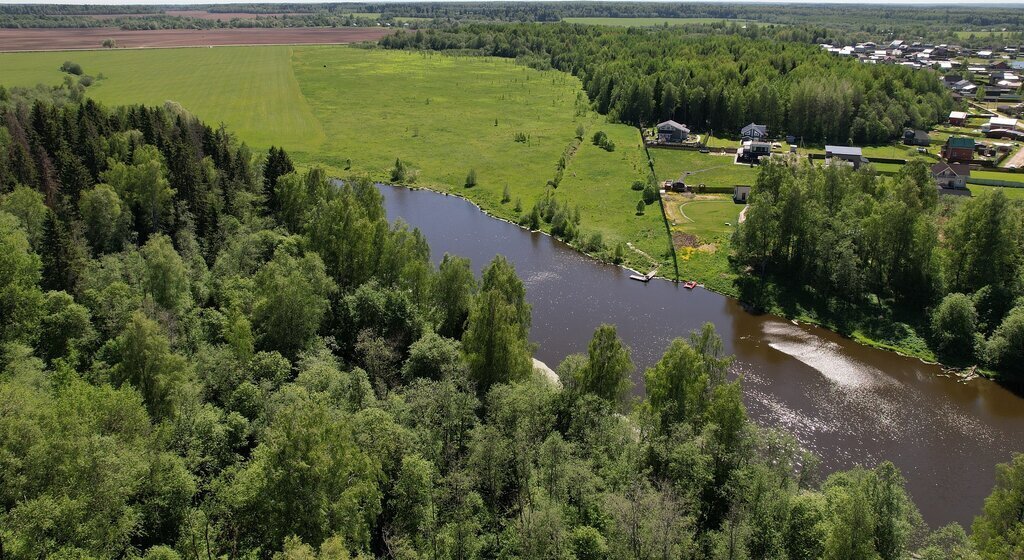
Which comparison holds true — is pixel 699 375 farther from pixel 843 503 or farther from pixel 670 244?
pixel 670 244

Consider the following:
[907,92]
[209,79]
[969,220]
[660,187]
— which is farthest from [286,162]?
[907,92]

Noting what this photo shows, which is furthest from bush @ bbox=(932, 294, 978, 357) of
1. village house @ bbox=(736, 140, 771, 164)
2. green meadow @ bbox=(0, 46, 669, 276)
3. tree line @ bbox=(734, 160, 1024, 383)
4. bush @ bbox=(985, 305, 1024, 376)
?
village house @ bbox=(736, 140, 771, 164)

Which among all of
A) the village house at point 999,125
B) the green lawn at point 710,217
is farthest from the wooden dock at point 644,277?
the village house at point 999,125

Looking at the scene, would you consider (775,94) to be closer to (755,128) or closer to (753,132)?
(755,128)

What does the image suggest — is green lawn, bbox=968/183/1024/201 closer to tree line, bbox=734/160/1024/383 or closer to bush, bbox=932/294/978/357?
tree line, bbox=734/160/1024/383

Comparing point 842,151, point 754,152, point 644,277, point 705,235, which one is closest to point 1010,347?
point 644,277
